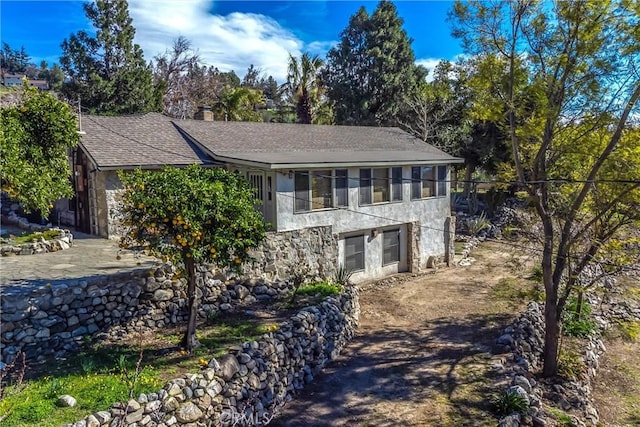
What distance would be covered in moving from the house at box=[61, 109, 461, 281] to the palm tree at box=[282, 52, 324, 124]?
12.6 metres

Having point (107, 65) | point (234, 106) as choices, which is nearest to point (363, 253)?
point (234, 106)

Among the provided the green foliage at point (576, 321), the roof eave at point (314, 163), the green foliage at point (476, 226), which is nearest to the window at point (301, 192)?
the roof eave at point (314, 163)

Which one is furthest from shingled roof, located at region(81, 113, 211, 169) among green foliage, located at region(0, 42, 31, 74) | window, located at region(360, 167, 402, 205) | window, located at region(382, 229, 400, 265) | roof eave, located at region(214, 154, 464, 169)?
green foliage, located at region(0, 42, 31, 74)

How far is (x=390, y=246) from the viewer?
20.0m

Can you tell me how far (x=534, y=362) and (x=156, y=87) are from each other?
30359mm

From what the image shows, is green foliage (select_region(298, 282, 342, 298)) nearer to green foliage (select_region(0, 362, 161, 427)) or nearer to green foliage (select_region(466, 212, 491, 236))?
green foliage (select_region(0, 362, 161, 427))

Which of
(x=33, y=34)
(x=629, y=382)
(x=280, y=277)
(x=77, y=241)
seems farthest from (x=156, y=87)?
(x=629, y=382)

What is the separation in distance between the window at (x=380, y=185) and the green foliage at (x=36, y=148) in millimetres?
10777

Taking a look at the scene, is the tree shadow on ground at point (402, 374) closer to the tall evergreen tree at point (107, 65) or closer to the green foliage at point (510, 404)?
the green foliage at point (510, 404)

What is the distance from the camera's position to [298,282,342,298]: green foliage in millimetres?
14641

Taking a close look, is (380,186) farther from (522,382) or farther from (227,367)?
(227,367)

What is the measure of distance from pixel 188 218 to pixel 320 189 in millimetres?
8735

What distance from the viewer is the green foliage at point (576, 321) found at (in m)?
15.3

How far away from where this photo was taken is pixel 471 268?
22.2 meters
